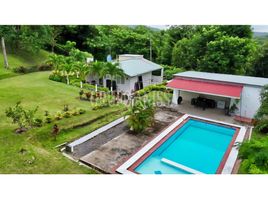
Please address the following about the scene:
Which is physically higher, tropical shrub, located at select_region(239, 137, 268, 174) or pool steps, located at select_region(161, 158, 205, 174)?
tropical shrub, located at select_region(239, 137, 268, 174)

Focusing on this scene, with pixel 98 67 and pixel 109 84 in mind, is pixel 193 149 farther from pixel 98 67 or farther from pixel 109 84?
pixel 109 84

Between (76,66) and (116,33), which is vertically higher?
(116,33)

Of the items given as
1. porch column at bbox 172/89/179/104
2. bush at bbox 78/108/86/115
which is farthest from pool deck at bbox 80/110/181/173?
porch column at bbox 172/89/179/104

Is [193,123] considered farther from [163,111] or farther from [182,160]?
[182,160]

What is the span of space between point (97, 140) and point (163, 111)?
23.1ft

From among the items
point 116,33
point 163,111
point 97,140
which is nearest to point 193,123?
point 163,111

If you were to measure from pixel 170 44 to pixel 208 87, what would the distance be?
18.3 meters

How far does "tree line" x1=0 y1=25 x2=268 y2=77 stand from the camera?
24203 millimetres

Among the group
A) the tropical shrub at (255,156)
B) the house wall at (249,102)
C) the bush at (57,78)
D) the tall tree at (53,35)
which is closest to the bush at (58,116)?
the bush at (57,78)

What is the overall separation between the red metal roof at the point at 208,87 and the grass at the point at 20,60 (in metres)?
17.9

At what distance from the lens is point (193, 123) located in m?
15.9

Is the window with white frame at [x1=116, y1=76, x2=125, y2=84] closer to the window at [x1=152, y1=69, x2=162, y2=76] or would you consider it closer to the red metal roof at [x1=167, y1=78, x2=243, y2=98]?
the red metal roof at [x1=167, y1=78, x2=243, y2=98]

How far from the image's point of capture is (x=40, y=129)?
12.4 meters

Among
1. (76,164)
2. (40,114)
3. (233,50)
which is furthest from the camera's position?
(233,50)
